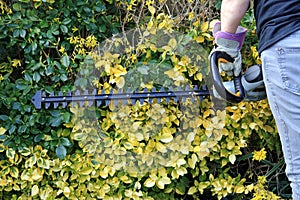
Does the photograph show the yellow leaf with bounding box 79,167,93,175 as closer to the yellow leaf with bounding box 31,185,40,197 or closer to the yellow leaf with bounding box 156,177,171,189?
the yellow leaf with bounding box 31,185,40,197

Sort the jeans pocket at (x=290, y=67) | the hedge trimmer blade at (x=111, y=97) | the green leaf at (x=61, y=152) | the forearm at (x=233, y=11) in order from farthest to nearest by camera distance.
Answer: the green leaf at (x=61, y=152), the hedge trimmer blade at (x=111, y=97), the forearm at (x=233, y=11), the jeans pocket at (x=290, y=67)

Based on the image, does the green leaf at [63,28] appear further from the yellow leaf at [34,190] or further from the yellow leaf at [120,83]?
the yellow leaf at [34,190]

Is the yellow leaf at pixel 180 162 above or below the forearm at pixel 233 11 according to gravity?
below

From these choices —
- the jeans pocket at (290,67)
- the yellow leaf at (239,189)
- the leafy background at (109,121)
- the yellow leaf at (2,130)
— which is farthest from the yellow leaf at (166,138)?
the jeans pocket at (290,67)

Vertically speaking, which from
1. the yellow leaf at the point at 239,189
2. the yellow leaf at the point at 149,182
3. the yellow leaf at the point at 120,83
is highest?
the yellow leaf at the point at 120,83

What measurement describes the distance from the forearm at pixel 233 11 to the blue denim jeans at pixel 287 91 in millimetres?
172

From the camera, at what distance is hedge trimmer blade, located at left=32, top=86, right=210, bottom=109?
8.25ft

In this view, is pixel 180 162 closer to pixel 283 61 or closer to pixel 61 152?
pixel 61 152

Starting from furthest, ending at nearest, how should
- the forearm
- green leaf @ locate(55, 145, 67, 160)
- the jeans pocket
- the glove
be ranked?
green leaf @ locate(55, 145, 67, 160) → the glove → the forearm → the jeans pocket

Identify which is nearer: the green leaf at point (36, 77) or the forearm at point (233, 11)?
the forearm at point (233, 11)

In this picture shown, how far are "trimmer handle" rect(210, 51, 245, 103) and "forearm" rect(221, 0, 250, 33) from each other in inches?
6.2

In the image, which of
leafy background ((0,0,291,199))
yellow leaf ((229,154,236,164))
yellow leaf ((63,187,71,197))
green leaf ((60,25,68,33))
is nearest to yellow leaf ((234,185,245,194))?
leafy background ((0,0,291,199))

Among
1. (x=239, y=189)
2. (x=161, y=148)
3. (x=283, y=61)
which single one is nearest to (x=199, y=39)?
(x=161, y=148)

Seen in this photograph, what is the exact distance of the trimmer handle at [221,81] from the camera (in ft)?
6.31
